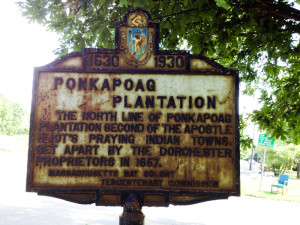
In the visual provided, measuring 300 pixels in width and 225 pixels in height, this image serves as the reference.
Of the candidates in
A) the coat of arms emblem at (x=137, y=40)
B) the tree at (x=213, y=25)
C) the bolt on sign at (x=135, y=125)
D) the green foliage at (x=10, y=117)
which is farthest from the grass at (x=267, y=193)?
the green foliage at (x=10, y=117)

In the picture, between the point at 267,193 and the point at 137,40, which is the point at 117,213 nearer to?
the point at 137,40

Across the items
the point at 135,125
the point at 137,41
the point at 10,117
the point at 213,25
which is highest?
the point at 10,117

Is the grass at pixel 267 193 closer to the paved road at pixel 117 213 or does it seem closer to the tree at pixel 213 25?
the paved road at pixel 117 213

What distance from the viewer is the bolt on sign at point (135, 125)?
7.48ft

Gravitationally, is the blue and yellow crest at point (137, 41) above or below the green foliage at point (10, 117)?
below

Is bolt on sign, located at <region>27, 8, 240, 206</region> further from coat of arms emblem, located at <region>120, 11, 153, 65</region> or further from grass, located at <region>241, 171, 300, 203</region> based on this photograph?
grass, located at <region>241, 171, 300, 203</region>

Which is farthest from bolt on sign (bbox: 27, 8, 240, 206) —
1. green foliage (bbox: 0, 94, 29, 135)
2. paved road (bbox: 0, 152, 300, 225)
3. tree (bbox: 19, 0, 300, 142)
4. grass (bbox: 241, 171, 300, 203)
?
green foliage (bbox: 0, 94, 29, 135)

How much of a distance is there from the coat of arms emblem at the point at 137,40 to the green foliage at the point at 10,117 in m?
52.2

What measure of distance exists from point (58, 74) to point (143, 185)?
120cm

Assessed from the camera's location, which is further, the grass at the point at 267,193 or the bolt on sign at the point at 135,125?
the grass at the point at 267,193

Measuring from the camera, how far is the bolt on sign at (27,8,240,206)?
2279mm

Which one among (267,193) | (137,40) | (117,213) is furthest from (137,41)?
(267,193)

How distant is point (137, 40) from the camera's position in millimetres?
2336

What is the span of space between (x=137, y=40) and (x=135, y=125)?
73 centimetres
